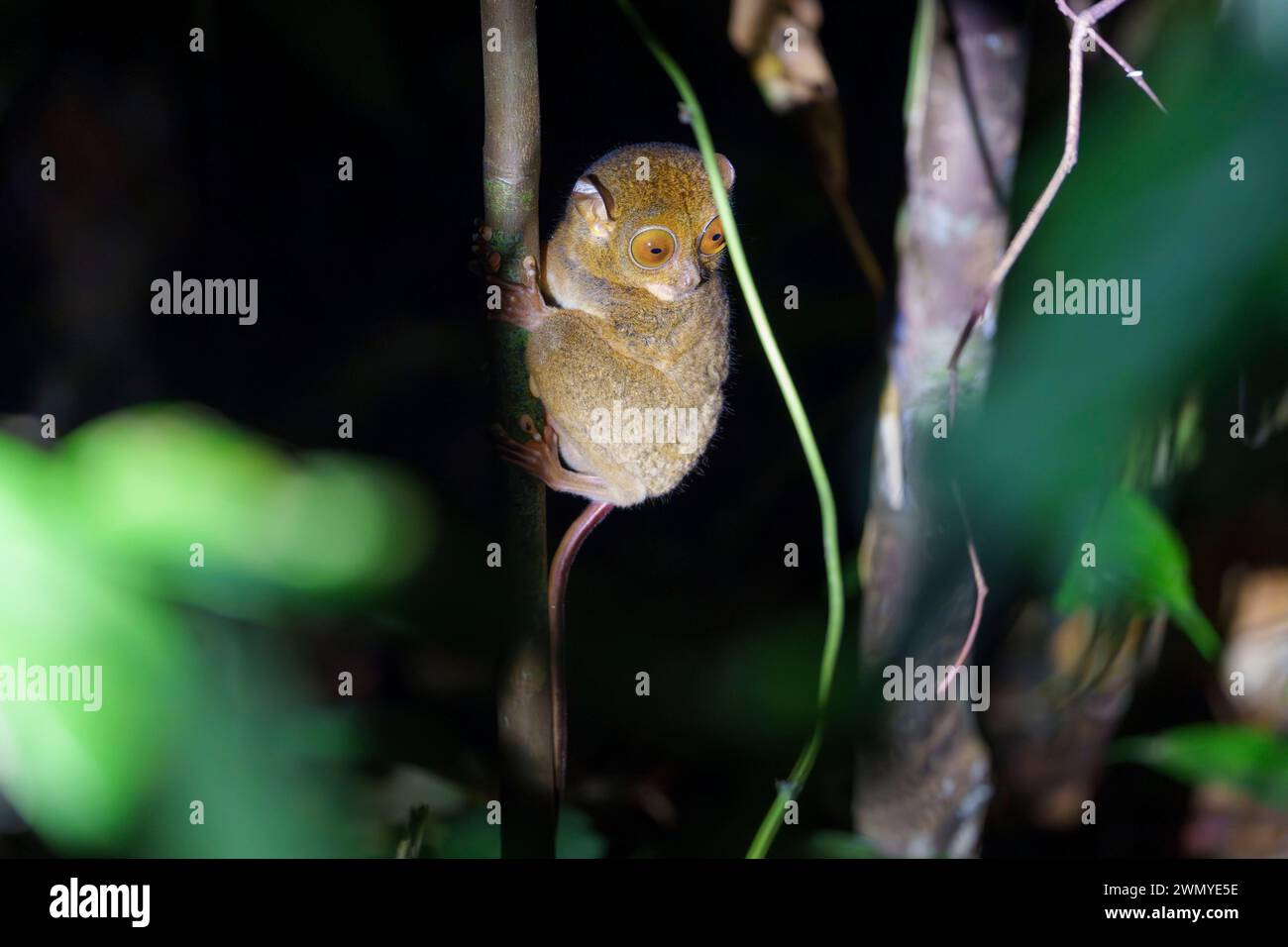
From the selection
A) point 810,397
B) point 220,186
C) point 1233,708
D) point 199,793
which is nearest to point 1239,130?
point 810,397

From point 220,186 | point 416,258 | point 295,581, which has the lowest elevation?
point 295,581

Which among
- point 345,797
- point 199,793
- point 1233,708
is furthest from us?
point 1233,708

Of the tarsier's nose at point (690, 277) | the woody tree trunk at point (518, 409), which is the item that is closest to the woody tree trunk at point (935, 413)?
the tarsier's nose at point (690, 277)

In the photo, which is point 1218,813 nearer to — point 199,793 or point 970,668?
point 970,668

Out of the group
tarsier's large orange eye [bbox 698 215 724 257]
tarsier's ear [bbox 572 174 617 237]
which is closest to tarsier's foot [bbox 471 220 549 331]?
tarsier's ear [bbox 572 174 617 237]

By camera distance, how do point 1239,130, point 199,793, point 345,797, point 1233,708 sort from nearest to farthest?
point 199,793, point 345,797, point 1239,130, point 1233,708

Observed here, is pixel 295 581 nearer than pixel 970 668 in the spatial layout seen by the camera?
Yes

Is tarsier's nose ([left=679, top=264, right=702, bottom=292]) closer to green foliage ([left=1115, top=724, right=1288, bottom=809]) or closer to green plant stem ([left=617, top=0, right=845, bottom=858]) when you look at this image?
green plant stem ([left=617, top=0, right=845, bottom=858])

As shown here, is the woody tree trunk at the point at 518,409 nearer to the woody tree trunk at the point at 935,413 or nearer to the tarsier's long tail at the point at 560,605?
the tarsier's long tail at the point at 560,605
